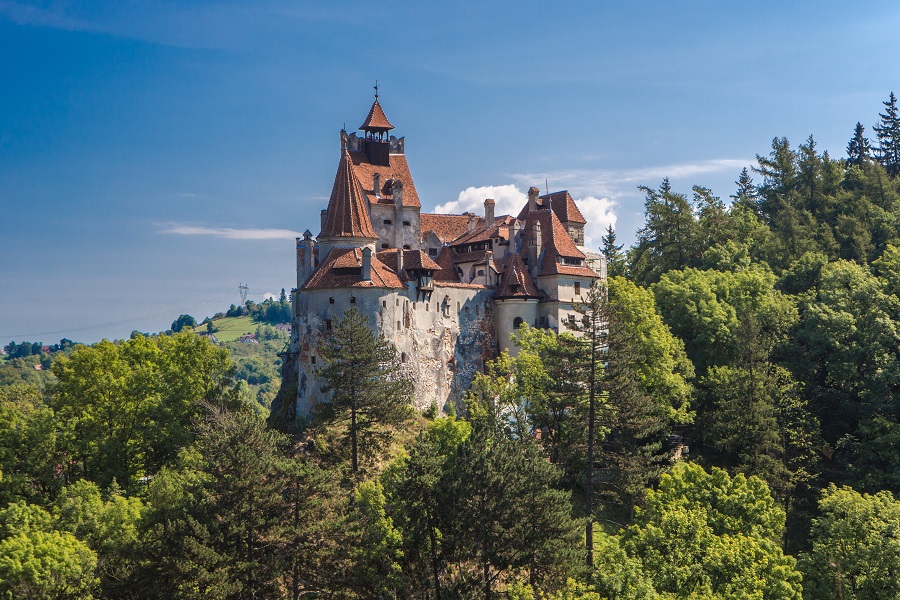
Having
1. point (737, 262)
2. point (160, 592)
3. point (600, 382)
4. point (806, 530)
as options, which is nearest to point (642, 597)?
point (600, 382)

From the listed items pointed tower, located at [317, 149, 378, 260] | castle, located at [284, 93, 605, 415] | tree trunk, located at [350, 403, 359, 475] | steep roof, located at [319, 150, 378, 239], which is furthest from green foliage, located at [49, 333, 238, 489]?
steep roof, located at [319, 150, 378, 239]

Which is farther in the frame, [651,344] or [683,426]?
[683,426]

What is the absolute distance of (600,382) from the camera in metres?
48.7

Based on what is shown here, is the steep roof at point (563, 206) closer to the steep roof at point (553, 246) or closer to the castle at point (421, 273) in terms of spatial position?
the castle at point (421, 273)

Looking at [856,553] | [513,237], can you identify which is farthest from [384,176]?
[856,553]

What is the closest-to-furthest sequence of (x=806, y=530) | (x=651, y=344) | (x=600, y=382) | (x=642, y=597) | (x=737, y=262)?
1. (x=642, y=597)
2. (x=600, y=382)
3. (x=806, y=530)
4. (x=651, y=344)
5. (x=737, y=262)

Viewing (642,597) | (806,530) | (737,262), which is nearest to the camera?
(642,597)

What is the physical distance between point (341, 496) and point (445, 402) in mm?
22471

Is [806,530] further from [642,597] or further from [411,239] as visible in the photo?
[411,239]

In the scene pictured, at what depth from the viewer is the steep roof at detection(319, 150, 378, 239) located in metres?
63.1

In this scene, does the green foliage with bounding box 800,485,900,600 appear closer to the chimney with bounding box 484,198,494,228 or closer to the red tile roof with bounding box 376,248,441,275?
the red tile roof with bounding box 376,248,441,275

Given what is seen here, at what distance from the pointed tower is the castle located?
81mm

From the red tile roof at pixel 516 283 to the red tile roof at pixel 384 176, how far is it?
8855 millimetres

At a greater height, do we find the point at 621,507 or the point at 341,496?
the point at 341,496
